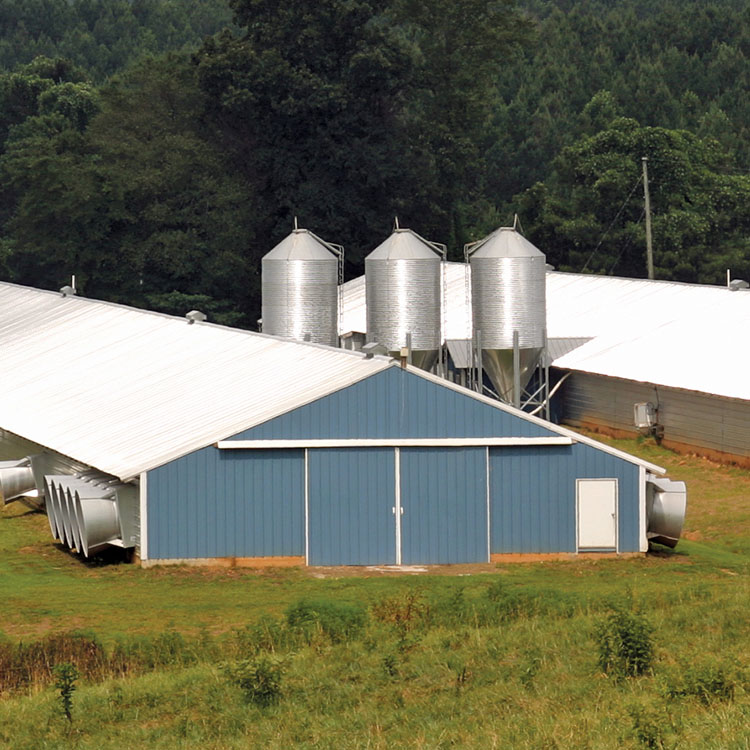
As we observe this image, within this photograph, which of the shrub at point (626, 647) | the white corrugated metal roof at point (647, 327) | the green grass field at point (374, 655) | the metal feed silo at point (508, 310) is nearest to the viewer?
the green grass field at point (374, 655)

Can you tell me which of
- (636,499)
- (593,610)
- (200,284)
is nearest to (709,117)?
(200,284)

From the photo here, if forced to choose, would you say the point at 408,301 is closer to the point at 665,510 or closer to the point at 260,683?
the point at 665,510

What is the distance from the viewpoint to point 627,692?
2125cm

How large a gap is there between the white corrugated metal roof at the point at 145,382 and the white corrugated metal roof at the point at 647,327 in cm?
1391

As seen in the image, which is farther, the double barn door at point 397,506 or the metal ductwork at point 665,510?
the metal ductwork at point 665,510

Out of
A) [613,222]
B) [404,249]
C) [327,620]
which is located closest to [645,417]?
[404,249]

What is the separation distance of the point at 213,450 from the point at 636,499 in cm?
936

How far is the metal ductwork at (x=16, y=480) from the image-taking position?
133 ft

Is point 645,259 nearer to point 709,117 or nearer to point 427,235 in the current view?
point 427,235

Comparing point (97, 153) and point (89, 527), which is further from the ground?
point (97, 153)

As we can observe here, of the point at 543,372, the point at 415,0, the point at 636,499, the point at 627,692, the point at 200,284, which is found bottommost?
the point at 627,692

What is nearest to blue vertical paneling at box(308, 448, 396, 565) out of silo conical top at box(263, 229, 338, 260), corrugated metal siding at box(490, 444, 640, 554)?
corrugated metal siding at box(490, 444, 640, 554)

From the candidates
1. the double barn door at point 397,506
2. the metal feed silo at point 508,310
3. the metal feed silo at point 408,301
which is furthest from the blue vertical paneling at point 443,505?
the metal feed silo at point 408,301

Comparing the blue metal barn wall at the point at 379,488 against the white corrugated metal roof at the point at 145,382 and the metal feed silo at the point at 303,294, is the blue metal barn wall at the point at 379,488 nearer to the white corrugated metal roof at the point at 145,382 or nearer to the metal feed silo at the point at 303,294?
the white corrugated metal roof at the point at 145,382
